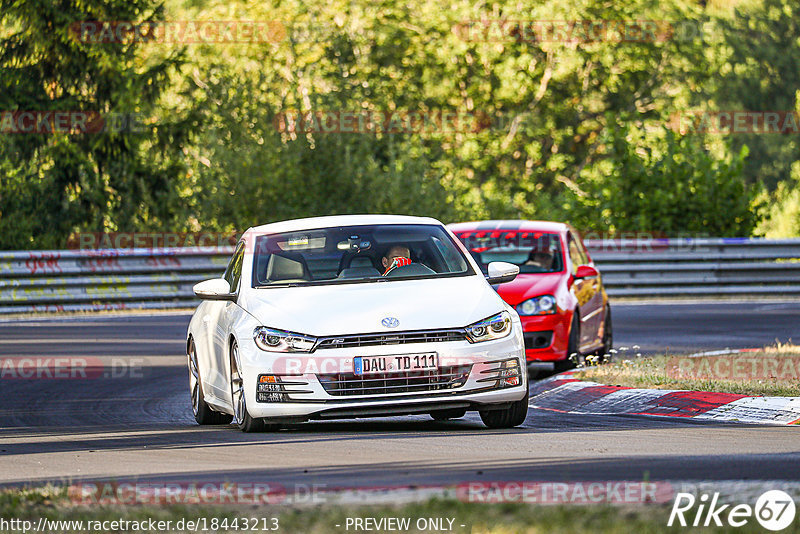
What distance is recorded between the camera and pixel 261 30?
167 feet

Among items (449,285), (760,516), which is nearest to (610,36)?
(449,285)

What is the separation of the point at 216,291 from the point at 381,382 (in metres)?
1.76

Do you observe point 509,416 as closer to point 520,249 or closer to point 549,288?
point 549,288

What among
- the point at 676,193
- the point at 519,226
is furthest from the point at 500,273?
the point at 676,193

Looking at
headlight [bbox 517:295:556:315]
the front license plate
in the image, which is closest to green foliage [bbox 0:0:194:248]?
headlight [bbox 517:295:556:315]

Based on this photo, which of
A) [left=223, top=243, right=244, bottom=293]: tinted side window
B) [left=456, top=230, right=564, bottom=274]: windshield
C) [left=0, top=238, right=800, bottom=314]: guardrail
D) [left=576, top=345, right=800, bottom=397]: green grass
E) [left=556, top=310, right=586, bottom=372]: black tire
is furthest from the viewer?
[left=0, top=238, right=800, bottom=314]: guardrail

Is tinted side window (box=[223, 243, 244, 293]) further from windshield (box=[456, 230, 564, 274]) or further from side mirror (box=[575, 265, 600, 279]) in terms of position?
side mirror (box=[575, 265, 600, 279])

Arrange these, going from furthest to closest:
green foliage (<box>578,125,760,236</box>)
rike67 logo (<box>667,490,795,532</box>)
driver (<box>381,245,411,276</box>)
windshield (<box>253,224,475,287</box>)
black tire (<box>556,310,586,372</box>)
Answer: green foliage (<box>578,125,760,236</box>), black tire (<box>556,310,586,372</box>), driver (<box>381,245,411,276</box>), windshield (<box>253,224,475,287</box>), rike67 logo (<box>667,490,795,532</box>)

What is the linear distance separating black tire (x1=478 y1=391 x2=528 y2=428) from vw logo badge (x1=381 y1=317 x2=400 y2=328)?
104 centimetres

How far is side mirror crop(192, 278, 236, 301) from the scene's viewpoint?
11.6 metres

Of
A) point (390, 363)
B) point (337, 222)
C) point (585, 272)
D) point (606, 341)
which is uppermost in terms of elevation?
point (337, 222)

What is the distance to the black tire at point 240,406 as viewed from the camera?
1096 cm

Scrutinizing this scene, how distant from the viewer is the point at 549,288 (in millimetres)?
16297

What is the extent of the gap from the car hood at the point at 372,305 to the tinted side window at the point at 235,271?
2.16 feet
